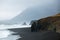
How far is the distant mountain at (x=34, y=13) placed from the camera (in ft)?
6.33

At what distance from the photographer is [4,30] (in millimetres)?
1759

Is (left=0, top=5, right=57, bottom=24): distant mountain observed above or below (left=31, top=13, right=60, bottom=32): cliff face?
above

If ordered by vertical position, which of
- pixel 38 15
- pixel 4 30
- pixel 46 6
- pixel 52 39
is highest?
pixel 46 6

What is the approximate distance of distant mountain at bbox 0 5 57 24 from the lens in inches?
76.0

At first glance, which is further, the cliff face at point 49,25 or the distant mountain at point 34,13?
the distant mountain at point 34,13

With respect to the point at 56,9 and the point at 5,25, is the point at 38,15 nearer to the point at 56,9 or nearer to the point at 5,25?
the point at 56,9

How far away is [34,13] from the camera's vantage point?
2027 mm

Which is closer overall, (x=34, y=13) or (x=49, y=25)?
(x=49, y=25)

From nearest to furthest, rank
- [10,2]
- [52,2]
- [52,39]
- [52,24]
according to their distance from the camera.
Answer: [52,39] < [52,24] < [10,2] < [52,2]

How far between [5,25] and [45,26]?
538 mm

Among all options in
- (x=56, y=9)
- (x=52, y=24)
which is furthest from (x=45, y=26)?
(x=56, y=9)

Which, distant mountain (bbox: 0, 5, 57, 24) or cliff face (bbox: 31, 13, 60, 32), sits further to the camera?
distant mountain (bbox: 0, 5, 57, 24)

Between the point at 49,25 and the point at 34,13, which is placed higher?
the point at 34,13

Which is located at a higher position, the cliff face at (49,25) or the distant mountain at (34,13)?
the distant mountain at (34,13)
